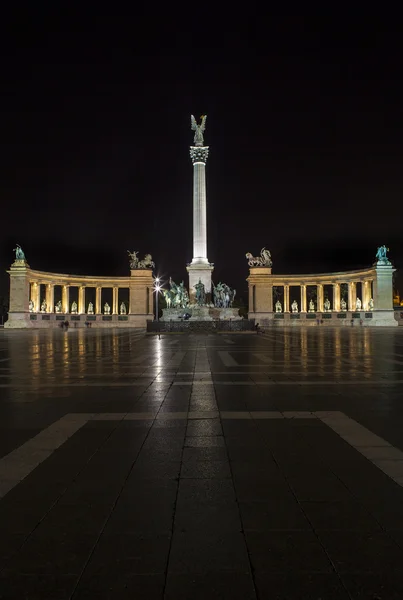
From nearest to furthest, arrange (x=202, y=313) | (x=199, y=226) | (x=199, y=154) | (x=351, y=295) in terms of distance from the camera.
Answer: (x=202, y=313) < (x=199, y=226) < (x=199, y=154) < (x=351, y=295)

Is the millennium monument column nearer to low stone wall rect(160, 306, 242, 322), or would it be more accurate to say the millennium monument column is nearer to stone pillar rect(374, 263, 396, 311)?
low stone wall rect(160, 306, 242, 322)

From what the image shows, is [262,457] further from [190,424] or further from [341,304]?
[341,304]

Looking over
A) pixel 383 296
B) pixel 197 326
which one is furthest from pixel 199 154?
pixel 383 296

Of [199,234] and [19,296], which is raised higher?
[199,234]

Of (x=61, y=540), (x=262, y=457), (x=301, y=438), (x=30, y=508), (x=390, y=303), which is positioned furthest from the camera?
(x=390, y=303)

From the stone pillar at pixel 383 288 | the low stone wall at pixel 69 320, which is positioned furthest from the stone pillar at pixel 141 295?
the stone pillar at pixel 383 288

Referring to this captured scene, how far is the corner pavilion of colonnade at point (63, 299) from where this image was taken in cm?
9119

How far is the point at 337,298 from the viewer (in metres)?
101

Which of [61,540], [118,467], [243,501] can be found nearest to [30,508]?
[61,540]

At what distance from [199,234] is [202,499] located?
72179mm

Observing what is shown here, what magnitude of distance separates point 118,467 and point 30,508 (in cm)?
148

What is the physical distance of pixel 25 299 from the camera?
91312 mm

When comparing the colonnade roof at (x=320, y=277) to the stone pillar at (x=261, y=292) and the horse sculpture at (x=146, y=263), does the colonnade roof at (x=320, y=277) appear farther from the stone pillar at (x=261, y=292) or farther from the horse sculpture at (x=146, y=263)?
the horse sculpture at (x=146, y=263)

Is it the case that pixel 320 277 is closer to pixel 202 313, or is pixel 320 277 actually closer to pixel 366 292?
pixel 366 292
